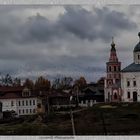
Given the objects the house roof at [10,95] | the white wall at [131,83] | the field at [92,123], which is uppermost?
the white wall at [131,83]

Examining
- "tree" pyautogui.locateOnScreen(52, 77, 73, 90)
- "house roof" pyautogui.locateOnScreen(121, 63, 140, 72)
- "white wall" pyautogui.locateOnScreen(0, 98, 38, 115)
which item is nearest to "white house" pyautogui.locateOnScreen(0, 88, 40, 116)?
"white wall" pyautogui.locateOnScreen(0, 98, 38, 115)

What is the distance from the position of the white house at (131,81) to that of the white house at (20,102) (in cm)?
50

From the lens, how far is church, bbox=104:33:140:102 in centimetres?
468

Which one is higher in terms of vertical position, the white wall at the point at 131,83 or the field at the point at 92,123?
the white wall at the point at 131,83

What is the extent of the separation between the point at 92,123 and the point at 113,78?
0.91ft

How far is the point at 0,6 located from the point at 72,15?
40cm

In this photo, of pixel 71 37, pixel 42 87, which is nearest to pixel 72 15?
pixel 71 37

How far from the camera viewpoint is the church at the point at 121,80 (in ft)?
15.4

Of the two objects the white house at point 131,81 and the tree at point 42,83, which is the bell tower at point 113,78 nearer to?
the white house at point 131,81

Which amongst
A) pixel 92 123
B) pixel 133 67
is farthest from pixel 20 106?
pixel 133 67

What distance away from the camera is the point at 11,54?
473 centimetres

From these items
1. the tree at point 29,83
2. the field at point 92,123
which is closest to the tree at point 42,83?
the tree at point 29,83

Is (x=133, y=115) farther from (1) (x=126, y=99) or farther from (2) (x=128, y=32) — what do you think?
(2) (x=128, y=32)

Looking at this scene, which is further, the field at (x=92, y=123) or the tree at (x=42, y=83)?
the tree at (x=42, y=83)
